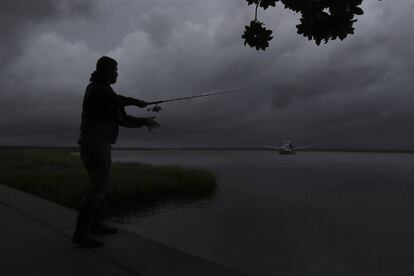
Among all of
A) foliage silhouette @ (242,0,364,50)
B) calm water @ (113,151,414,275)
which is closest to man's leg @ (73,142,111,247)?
foliage silhouette @ (242,0,364,50)

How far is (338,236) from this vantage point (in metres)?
15.2

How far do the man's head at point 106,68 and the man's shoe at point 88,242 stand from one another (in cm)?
185

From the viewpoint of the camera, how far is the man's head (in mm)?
4359

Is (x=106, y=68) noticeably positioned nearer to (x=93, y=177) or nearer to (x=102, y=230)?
(x=93, y=177)

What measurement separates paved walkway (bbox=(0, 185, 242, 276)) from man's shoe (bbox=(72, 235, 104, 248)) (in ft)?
0.22

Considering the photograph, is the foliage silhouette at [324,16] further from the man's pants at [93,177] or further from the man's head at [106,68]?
the man's pants at [93,177]

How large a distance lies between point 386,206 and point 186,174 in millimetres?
13624

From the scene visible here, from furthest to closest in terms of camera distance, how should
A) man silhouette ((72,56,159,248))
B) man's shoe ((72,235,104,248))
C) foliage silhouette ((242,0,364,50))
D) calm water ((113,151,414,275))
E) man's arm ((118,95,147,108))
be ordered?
calm water ((113,151,414,275)) → man's arm ((118,95,147,108)) → man silhouette ((72,56,159,248)) → man's shoe ((72,235,104,248)) → foliage silhouette ((242,0,364,50))

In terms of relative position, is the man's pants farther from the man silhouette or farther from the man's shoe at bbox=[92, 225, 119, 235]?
the man's shoe at bbox=[92, 225, 119, 235]

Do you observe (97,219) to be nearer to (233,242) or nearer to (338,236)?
(233,242)

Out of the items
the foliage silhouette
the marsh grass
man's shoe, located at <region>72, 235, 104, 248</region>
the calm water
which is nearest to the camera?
the foliage silhouette

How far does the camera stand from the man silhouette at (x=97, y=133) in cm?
420

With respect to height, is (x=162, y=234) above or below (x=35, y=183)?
below

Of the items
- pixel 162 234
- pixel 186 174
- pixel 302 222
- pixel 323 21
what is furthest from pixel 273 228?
pixel 323 21
